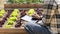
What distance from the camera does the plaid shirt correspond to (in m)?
1.75

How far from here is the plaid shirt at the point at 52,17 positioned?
1.75m

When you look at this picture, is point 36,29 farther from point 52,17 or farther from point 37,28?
point 52,17

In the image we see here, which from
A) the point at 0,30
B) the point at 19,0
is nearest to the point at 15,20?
the point at 0,30

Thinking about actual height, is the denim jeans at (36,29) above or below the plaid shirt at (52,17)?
below

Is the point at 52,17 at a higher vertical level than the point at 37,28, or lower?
higher

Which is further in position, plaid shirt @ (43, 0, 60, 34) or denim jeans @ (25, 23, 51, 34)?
denim jeans @ (25, 23, 51, 34)

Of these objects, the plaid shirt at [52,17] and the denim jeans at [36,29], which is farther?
the denim jeans at [36,29]

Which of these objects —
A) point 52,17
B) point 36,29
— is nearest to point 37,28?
point 36,29

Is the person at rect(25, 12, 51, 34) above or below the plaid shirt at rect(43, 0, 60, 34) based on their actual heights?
below

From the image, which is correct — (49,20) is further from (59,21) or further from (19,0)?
(19,0)

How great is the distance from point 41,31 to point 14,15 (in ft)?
3.31

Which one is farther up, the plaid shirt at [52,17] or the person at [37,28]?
the plaid shirt at [52,17]

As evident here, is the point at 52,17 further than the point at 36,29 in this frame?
No

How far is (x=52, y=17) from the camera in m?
1.78
